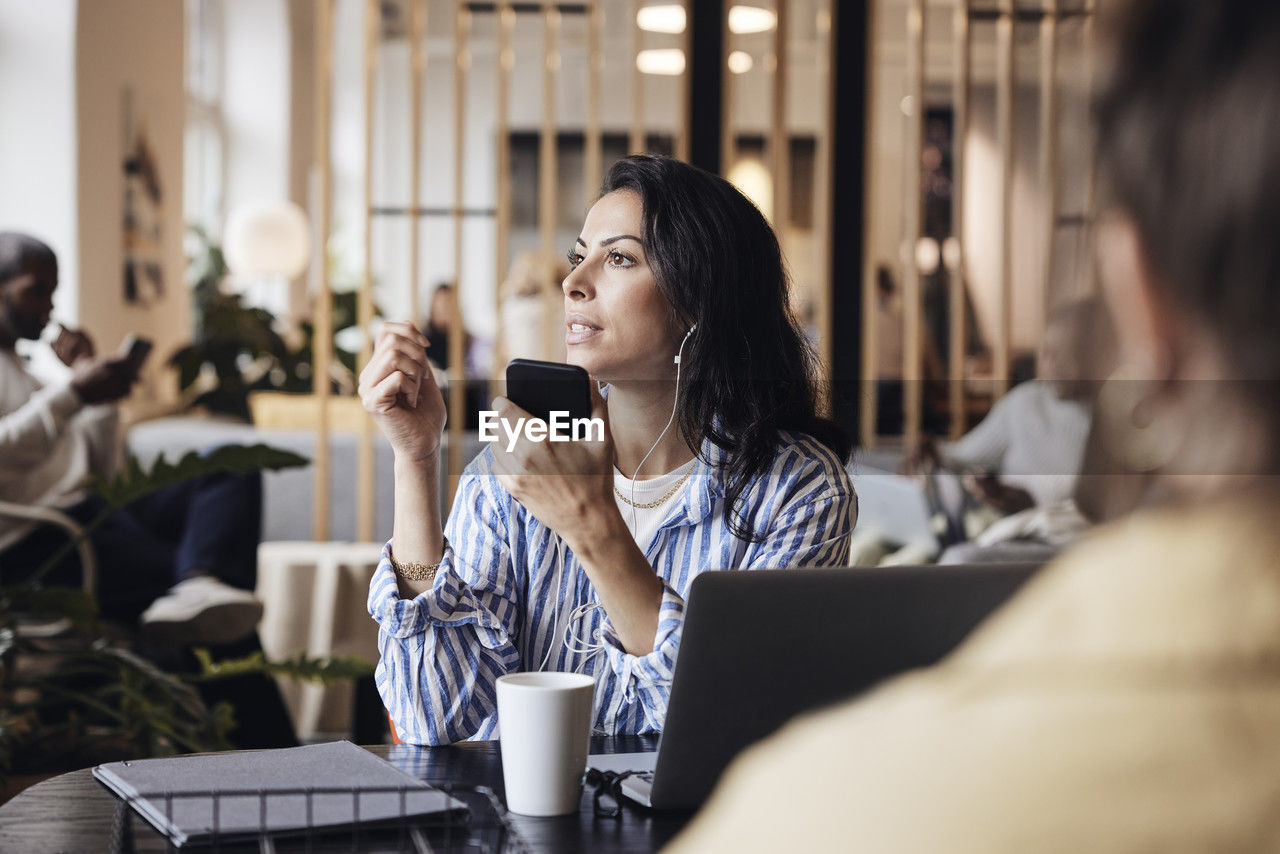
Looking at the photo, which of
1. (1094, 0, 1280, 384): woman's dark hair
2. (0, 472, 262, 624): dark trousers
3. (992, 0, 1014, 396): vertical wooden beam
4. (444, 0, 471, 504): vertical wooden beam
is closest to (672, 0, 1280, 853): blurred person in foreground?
(1094, 0, 1280, 384): woman's dark hair

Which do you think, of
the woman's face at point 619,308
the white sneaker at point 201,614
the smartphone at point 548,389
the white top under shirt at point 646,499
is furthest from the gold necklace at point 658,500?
the white sneaker at point 201,614

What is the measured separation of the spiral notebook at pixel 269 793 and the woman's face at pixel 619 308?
0.56 metres

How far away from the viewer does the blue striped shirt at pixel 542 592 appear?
45.9 inches

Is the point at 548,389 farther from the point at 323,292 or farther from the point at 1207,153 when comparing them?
the point at 323,292

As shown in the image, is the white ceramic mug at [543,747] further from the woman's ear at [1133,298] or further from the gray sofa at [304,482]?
the gray sofa at [304,482]

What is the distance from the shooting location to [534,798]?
86 centimetres

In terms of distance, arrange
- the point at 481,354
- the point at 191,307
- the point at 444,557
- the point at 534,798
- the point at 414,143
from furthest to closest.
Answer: the point at 191,307
the point at 481,354
the point at 414,143
the point at 444,557
the point at 534,798

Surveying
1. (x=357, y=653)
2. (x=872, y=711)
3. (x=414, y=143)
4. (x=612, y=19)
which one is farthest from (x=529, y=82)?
(x=872, y=711)

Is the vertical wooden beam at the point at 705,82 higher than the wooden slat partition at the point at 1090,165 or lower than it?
higher

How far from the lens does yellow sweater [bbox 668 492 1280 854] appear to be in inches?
13.9

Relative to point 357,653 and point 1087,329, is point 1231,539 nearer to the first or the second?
point 1087,329

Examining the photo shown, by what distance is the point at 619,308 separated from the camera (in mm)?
1372

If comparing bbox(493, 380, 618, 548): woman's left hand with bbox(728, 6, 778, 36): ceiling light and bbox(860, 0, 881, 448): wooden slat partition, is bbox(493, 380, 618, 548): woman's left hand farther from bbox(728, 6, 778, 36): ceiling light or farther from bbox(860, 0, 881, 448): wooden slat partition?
bbox(728, 6, 778, 36): ceiling light

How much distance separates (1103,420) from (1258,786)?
0.39 feet
